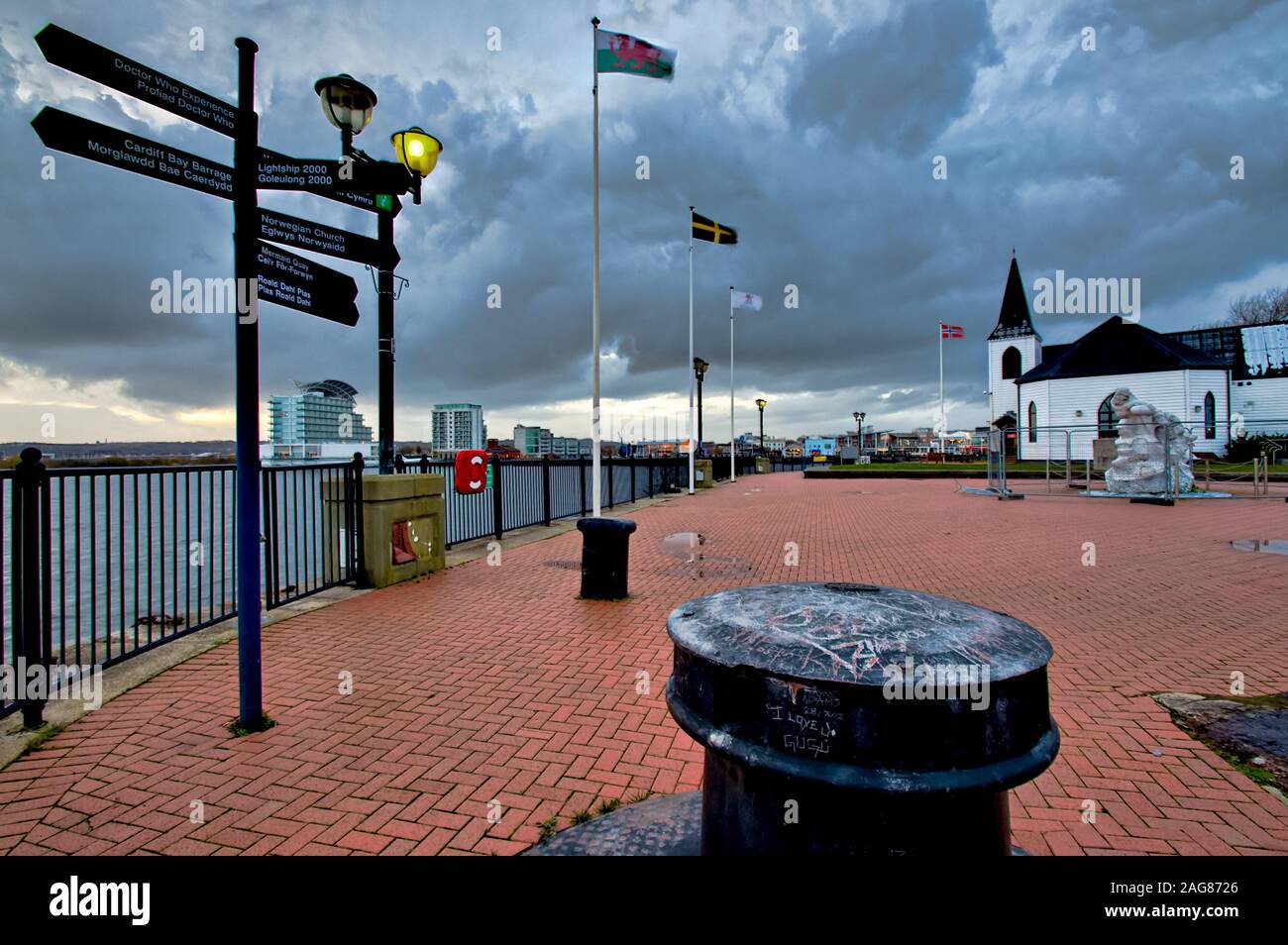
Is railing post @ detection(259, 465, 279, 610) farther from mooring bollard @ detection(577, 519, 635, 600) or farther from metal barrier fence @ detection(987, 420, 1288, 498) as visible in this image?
metal barrier fence @ detection(987, 420, 1288, 498)

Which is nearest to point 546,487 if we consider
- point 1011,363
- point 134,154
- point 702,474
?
point 134,154

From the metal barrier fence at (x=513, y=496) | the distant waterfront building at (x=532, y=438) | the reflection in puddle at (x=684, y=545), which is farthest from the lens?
the distant waterfront building at (x=532, y=438)

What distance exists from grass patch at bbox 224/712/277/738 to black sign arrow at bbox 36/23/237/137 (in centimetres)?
318

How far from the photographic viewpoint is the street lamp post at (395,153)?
5809 millimetres

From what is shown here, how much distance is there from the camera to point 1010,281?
2331 inches

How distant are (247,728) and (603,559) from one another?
3.60m

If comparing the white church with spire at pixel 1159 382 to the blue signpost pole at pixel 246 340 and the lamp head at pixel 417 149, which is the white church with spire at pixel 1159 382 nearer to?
the lamp head at pixel 417 149

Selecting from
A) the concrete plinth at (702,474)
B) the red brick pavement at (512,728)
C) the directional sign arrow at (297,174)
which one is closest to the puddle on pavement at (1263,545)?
the red brick pavement at (512,728)

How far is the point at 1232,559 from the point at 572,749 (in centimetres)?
991

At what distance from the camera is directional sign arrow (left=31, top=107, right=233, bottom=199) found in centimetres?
266

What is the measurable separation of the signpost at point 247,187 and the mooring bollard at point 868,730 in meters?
2.82

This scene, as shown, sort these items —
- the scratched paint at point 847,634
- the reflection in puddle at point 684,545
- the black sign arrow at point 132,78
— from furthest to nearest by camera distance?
the reflection in puddle at point 684,545 → the black sign arrow at point 132,78 → the scratched paint at point 847,634

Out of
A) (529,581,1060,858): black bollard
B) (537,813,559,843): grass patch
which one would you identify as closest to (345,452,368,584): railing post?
(537,813,559,843): grass patch
